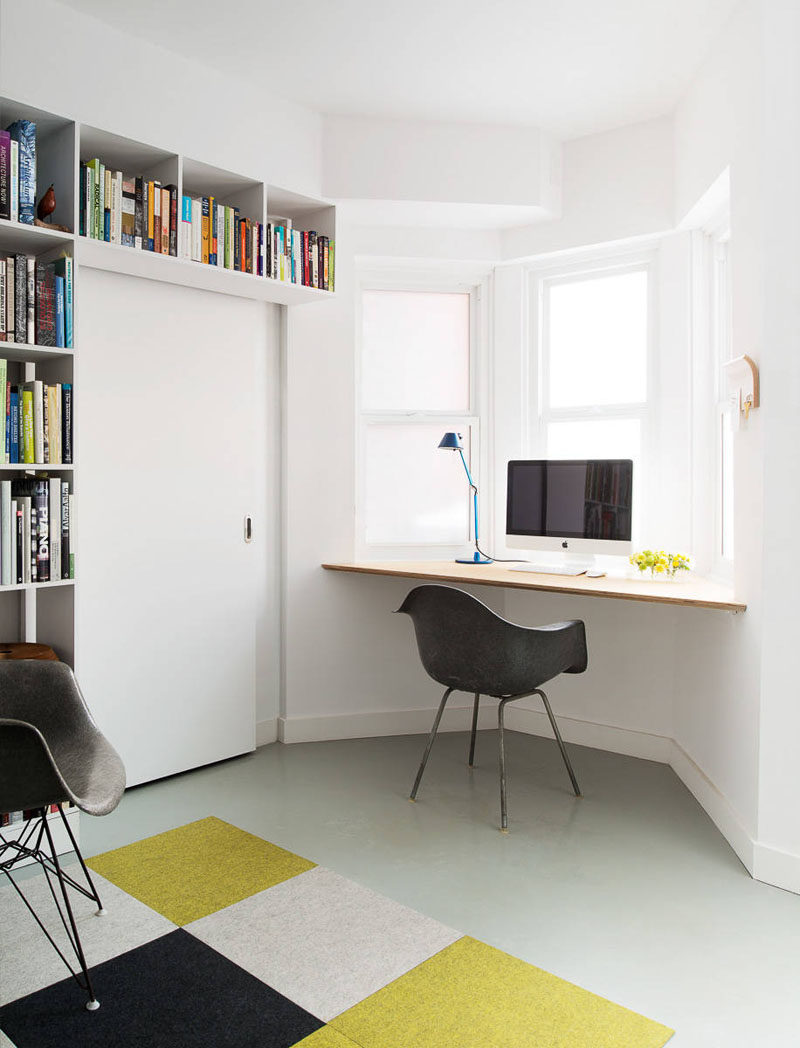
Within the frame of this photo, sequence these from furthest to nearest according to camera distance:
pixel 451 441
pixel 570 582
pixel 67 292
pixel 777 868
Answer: pixel 451 441, pixel 570 582, pixel 67 292, pixel 777 868

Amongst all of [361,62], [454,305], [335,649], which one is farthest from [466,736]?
[361,62]

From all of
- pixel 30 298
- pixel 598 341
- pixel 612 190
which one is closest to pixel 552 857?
pixel 598 341

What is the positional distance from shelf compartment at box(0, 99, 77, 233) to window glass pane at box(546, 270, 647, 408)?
7.49 ft

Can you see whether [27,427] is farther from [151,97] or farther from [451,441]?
[451,441]

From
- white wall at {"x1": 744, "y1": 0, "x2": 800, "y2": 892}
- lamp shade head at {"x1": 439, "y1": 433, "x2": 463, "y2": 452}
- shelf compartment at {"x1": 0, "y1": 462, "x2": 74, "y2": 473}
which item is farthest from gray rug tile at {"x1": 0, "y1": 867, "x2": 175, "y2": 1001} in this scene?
lamp shade head at {"x1": 439, "y1": 433, "x2": 463, "y2": 452}

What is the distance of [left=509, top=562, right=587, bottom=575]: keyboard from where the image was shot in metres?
3.58

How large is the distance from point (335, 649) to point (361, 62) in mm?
2539

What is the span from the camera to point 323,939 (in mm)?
2240

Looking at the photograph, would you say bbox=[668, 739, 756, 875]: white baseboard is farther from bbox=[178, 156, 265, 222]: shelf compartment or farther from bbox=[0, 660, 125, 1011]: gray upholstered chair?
bbox=[178, 156, 265, 222]: shelf compartment

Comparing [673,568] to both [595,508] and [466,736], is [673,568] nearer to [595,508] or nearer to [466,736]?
[595,508]

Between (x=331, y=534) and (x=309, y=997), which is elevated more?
(x=331, y=534)

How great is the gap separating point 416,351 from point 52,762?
2.89 meters

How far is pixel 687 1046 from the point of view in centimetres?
182

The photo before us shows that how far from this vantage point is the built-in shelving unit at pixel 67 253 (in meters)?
2.76
